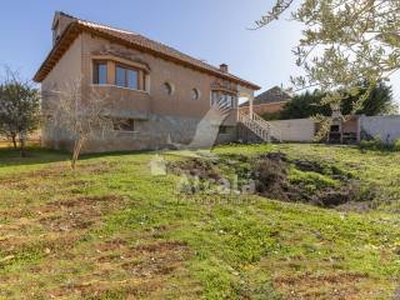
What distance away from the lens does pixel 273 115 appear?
36969 millimetres

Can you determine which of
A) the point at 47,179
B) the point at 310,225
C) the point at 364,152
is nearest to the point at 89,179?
the point at 47,179

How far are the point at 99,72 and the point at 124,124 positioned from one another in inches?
116

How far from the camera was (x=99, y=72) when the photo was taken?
1955cm

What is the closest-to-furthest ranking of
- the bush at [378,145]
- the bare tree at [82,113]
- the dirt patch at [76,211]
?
the dirt patch at [76,211] < the bare tree at [82,113] < the bush at [378,145]

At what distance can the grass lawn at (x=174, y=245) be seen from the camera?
573cm

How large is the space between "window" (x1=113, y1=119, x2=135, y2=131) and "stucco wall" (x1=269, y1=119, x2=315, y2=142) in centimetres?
1416

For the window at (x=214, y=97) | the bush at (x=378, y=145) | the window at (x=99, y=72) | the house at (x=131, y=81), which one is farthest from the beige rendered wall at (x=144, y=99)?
the bush at (x=378, y=145)

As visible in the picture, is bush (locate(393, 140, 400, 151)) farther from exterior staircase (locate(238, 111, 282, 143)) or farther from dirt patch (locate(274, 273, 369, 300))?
dirt patch (locate(274, 273, 369, 300))

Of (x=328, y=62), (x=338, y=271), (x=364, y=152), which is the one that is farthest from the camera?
(x=364, y=152)

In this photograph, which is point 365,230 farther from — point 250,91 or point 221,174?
point 250,91

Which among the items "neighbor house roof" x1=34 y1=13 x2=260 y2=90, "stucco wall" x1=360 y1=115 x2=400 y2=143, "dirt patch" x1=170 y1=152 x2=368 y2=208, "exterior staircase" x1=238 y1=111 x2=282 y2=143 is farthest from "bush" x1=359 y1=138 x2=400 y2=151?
"neighbor house roof" x1=34 y1=13 x2=260 y2=90

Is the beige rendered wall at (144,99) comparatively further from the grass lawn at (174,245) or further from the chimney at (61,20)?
the grass lawn at (174,245)

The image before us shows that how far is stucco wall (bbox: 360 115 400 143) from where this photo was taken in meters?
26.5

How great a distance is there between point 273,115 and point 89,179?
27990 millimetres
